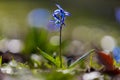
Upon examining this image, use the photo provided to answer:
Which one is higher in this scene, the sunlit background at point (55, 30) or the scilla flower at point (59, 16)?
the scilla flower at point (59, 16)

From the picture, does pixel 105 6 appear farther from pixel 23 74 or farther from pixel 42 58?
pixel 23 74

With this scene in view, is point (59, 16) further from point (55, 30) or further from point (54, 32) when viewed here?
point (54, 32)

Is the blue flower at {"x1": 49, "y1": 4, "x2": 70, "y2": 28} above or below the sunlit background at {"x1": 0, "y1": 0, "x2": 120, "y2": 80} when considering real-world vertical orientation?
above

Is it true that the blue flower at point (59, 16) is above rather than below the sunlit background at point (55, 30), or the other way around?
above

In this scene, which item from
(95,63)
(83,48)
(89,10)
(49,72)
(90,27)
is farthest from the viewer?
(89,10)

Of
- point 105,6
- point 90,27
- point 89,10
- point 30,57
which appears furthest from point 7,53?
point 105,6

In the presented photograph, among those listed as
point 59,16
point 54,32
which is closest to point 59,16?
point 59,16

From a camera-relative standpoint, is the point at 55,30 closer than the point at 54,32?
Yes

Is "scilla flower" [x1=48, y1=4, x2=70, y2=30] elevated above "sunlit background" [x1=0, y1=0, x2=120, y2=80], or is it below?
above
